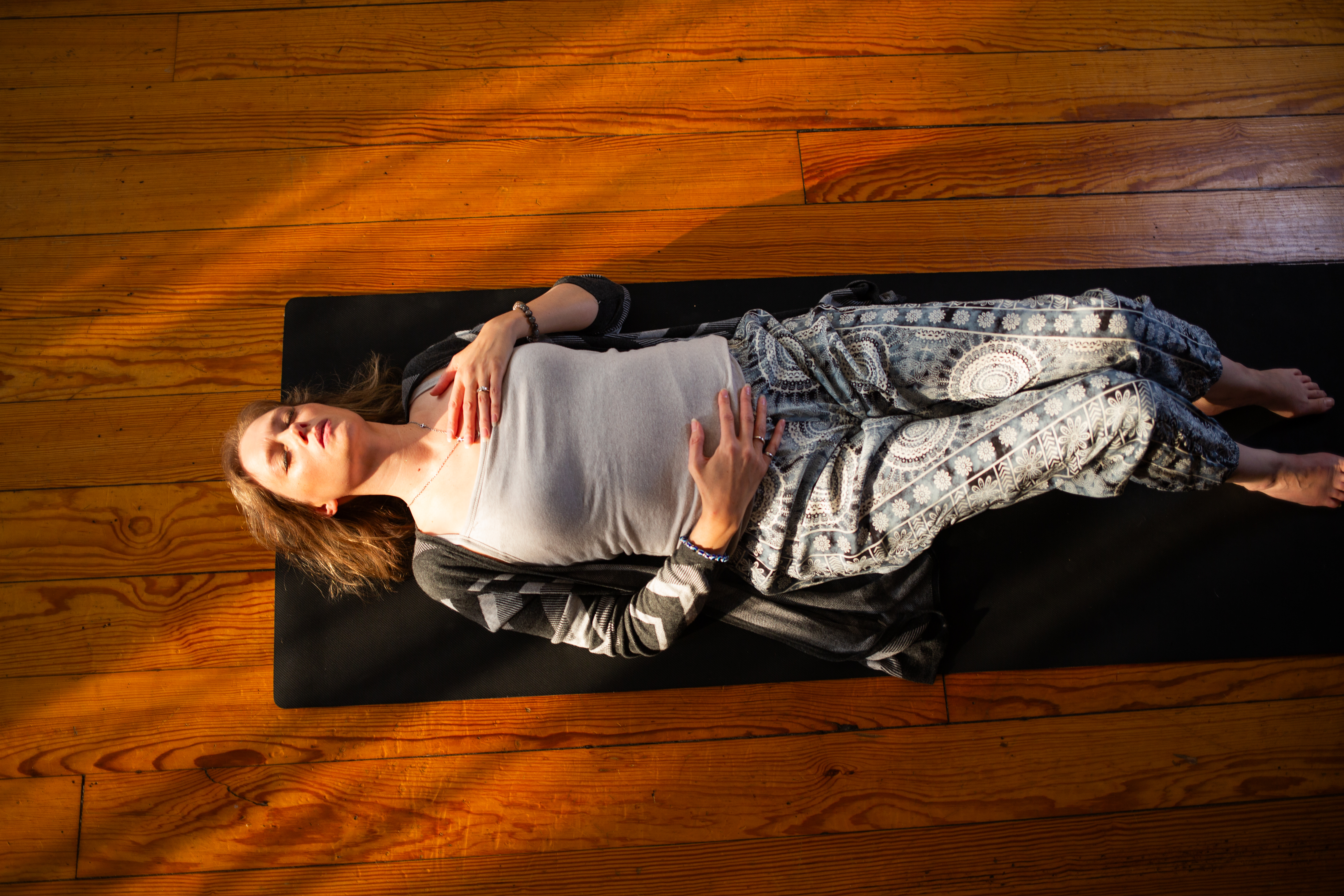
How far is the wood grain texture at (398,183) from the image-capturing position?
180cm

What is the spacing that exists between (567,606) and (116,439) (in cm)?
121

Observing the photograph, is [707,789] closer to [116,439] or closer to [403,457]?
[403,457]

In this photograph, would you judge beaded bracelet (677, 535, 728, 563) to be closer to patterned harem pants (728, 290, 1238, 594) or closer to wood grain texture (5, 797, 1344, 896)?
patterned harem pants (728, 290, 1238, 594)

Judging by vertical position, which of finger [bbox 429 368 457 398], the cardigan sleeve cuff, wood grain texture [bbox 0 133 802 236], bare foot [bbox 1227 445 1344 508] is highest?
wood grain texture [bbox 0 133 802 236]

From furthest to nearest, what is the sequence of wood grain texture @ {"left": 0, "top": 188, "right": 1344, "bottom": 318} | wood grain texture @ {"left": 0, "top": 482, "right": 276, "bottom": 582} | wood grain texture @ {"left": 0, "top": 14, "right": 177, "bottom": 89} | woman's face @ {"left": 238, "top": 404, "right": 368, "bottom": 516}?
1. wood grain texture @ {"left": 0, "top": 14, "right": 177, "bottom": 89}
2. wood grain texture @ {"left": 0, "top": 188, "right": 1344, "bottom": 318}
3. wood grain texture @ {"left": 0, "top": 482, "right": 276, "bottom": 582}
4. woman's face @ {"left": 238, "top": 404, "right": 368, "bottom": 516}

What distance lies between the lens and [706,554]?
4.15ft

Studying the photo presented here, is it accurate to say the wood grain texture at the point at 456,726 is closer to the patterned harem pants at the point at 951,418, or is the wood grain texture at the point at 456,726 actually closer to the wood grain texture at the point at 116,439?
the patterned harem pants at the point at 951,418

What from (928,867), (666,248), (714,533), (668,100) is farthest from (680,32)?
(928,867)

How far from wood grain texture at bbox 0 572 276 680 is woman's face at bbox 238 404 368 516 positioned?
0.45m

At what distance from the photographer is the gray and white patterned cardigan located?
1.30 m

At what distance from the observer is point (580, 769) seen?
4.91 feet

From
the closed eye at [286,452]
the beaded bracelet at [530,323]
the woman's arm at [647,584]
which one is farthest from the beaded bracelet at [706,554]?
the closed eye at [286,452]

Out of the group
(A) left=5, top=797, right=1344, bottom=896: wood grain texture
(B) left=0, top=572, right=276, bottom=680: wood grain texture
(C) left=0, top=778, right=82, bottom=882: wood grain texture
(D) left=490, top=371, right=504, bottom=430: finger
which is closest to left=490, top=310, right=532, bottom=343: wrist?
(D) left=490, top=371, right=504, bottom=430: finger

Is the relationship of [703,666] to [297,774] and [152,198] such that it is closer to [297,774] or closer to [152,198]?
[297,774]
